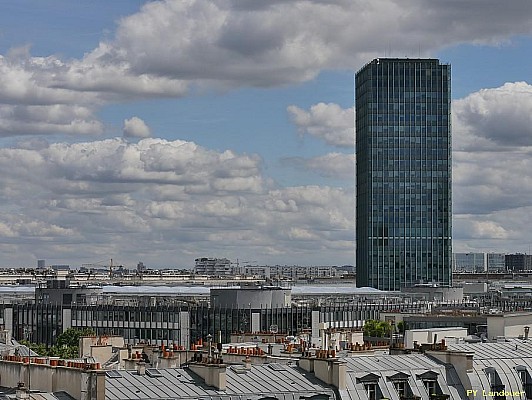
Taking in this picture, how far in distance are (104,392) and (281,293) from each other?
121m

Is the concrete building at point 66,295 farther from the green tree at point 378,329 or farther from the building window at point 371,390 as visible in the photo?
the building window at point 371,390

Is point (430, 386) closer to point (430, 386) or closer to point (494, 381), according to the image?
point (430, 386)

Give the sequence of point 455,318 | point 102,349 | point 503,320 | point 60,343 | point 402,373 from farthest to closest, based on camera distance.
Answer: point 60,343 < point 455,318 < point 503,320 < point 102,349 < point 402,373

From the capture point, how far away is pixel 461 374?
6544cm

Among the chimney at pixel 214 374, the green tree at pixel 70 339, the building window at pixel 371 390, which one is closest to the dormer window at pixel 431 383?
the building window at pixel 371 390

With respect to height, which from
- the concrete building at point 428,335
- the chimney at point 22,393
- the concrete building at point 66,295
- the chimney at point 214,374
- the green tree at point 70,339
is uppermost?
the concrete building at point 66,295

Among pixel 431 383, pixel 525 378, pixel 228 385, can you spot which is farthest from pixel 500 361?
Result: pixel 228 385

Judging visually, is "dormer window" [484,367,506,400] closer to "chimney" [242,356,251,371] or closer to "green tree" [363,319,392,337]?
"chimney" [242,356,251,371]

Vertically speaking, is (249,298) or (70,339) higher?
(249,298)

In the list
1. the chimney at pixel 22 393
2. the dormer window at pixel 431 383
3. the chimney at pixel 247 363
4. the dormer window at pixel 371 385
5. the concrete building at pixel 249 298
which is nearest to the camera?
the chimney at pixel 22 393

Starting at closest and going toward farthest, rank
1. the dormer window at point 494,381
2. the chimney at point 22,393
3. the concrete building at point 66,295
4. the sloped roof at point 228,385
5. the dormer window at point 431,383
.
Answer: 1. the chimney at point 22,393
2. the sloped roof at point 228,385
3. the dormer window at point 431,383
4. the dormer window at point 494,381
5. the concrete building at point 66,295

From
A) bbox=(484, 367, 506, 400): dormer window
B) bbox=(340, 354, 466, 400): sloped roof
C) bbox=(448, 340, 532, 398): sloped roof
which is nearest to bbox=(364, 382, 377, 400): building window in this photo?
bbox=(340, 354, 466, 400): sloped roof

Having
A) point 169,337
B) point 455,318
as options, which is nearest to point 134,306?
point 169,337

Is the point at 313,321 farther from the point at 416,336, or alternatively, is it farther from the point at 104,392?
the point at 104,392
